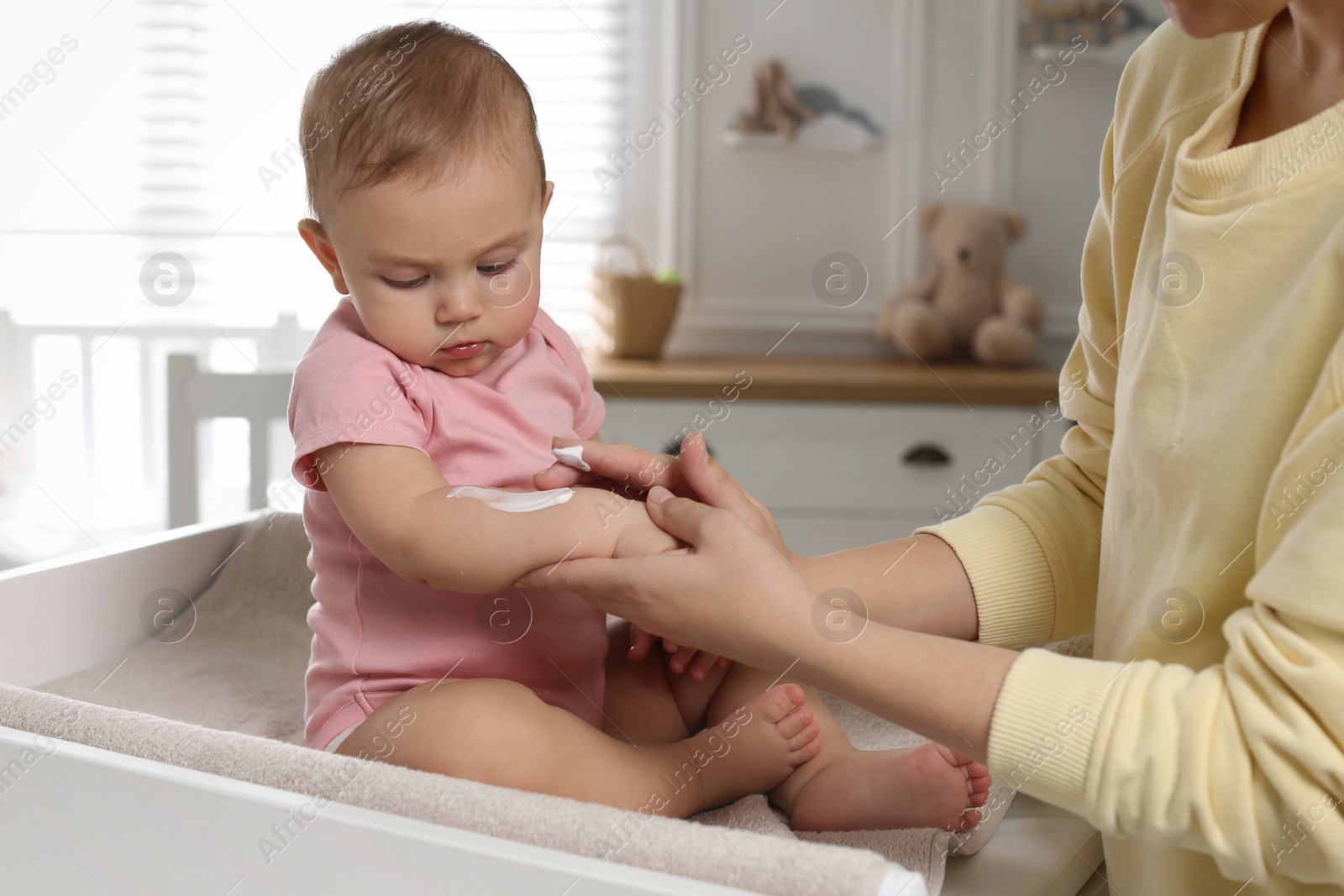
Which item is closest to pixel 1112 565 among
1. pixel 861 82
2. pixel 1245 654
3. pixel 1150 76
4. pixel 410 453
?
pixel 1245 654

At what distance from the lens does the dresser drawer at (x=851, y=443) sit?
2018 mm

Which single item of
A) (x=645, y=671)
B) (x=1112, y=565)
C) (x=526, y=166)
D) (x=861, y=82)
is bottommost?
(x=645, y=671)

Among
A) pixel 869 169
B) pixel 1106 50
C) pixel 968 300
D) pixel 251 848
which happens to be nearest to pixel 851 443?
pixel 968 300

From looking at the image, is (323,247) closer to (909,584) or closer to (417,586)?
(417,586)

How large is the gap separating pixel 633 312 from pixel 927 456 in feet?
2.11

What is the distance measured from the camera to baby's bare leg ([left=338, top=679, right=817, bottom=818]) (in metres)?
0.63

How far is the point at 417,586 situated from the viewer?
75 centimetres

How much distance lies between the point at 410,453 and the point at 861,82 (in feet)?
6.56

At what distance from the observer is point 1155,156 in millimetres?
674

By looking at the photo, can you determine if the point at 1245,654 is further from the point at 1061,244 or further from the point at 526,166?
the point at 1061,244

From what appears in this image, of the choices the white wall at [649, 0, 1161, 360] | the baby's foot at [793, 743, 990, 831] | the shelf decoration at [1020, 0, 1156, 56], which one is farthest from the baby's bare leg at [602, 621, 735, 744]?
the shelf decoration at [1020, 0, 1156, 56]

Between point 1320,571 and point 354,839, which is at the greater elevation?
point 1320,571

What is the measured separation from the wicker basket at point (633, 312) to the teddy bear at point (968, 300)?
1.57ft

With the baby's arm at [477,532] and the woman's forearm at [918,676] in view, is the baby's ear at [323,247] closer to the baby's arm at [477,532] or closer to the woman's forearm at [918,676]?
the baby's arm at [477,532]
